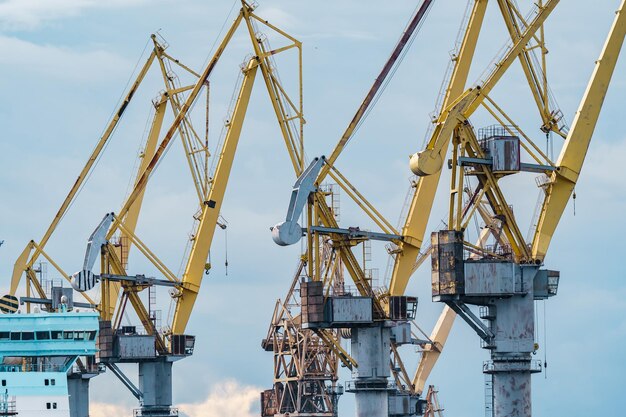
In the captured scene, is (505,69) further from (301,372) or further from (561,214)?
(301,372)

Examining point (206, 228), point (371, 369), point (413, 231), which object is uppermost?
point (206, 228)

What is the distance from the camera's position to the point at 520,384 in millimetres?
117000

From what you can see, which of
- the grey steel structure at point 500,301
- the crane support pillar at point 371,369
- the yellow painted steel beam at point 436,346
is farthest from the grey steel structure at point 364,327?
the yellow painted steel beam at point 436,346

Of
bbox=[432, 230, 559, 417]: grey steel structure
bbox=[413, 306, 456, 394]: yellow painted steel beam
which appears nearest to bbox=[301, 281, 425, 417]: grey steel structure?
bbox=[432, 230, 559, 417]: grey steel structure

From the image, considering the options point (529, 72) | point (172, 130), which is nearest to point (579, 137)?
point (529, 72)

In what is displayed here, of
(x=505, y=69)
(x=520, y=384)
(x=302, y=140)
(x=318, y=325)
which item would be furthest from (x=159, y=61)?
(x=520, y=384)

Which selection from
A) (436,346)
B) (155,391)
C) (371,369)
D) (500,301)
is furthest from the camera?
(436,346)

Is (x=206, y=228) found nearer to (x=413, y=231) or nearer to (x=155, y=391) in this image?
(x=155, y=391)

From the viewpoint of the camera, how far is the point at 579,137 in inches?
4838

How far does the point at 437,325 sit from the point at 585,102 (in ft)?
196

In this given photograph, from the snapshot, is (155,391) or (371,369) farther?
(155,391)

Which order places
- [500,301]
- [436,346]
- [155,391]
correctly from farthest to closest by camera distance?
1. [436,346]
2. [155,391]
3. [500,301]

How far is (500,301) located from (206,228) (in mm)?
48985

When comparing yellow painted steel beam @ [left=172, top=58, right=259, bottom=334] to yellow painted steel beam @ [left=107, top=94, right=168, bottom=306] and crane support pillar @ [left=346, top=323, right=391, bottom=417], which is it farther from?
crane support pillar @ [left=346, top=323, right=391, bottom=417]
